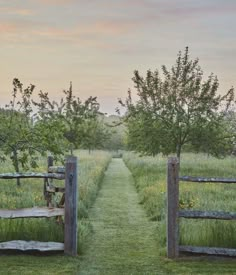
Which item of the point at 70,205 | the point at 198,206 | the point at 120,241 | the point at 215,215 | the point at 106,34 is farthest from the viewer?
the point at 106,34

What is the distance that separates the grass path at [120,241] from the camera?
781 cm

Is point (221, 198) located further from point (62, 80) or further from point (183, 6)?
point (62, 80)

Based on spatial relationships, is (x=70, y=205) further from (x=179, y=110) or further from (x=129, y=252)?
(x=179, y=110)

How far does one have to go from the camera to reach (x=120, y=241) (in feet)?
31.4

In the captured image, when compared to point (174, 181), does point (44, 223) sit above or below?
below

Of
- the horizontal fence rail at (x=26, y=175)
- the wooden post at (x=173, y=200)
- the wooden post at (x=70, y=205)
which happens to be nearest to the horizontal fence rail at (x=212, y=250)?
the wooden post at (x=173, y=200)

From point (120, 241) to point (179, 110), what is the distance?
14129 millimetres

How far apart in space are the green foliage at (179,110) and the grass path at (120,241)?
26.7ft

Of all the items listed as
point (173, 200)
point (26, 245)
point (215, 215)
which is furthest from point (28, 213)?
point (215, 215)

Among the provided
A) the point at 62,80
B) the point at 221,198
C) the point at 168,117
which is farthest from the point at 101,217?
the point at 62,80

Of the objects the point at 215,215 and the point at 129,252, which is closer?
the point at 215,215

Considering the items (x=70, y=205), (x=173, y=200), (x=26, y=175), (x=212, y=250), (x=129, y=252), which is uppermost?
(x=26, y=175)

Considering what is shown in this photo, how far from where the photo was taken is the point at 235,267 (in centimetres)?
773

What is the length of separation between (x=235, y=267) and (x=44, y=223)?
10.6 feet
